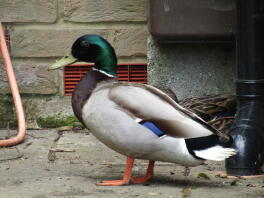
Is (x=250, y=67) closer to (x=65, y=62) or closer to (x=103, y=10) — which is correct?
(x=65, y=62)

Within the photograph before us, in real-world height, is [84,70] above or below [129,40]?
below

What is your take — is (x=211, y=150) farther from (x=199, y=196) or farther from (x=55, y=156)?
(x=55, y=156)

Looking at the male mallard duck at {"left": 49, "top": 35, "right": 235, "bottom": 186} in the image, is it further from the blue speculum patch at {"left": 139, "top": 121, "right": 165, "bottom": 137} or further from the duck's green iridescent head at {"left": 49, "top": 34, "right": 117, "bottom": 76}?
the duck's green iridescent head at {"left": 49, "top": 34, "right": 117, "bottom": 76}

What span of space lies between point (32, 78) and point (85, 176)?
191 cm

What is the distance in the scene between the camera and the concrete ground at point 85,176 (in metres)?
3.60

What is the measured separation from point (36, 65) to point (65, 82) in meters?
0.27

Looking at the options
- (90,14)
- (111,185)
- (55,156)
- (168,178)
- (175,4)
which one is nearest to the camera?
(111,185)

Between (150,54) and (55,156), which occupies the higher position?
(150,54)

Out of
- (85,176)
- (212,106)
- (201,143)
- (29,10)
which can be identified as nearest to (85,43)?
(85,176)

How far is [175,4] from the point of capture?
5242 millimetres

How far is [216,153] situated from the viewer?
12.0 feet

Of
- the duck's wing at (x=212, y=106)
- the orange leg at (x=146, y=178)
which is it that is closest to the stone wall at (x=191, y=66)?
the duck's wing at (x=212, y=106)

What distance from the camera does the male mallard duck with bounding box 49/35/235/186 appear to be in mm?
3637

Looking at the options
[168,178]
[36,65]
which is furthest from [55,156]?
[36,65]
